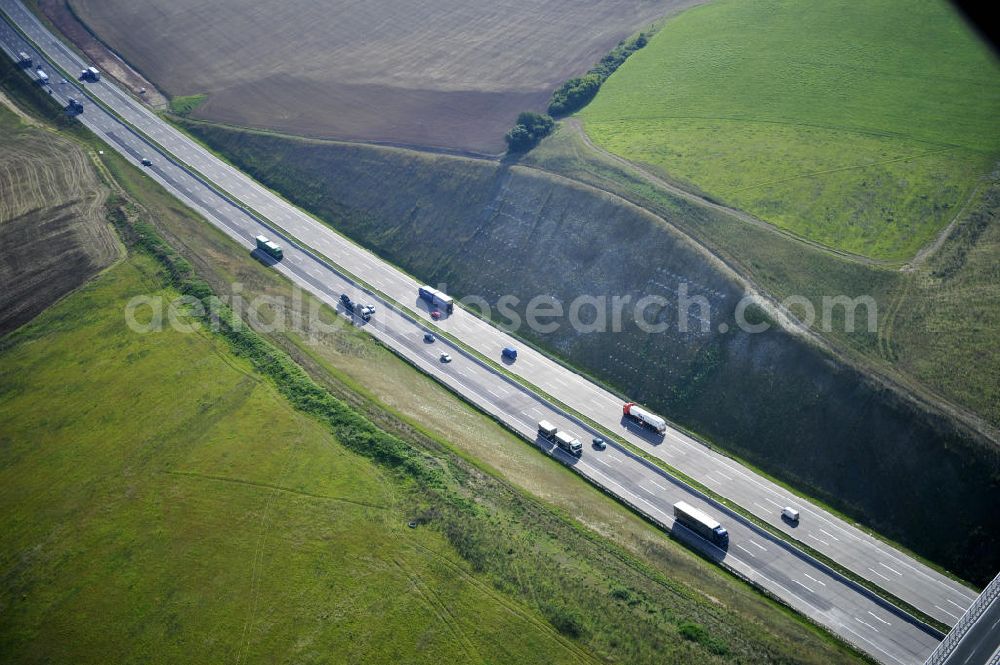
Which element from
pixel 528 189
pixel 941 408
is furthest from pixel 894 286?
pixel 528 189

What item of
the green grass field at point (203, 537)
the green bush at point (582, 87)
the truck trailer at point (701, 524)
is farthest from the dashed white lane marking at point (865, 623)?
the green bush at point (582, 87)

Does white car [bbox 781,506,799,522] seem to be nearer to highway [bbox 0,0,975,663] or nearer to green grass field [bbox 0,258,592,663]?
highway [bbox 0,0,975,663]

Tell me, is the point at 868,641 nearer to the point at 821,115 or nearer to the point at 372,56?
the point at 821,115

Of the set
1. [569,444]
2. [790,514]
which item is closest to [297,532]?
[569,444]

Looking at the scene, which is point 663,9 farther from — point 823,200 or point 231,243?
point 231,243

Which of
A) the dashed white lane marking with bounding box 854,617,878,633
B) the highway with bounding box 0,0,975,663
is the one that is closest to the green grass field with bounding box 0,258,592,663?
the highway with bounding box 0,0,975,663
